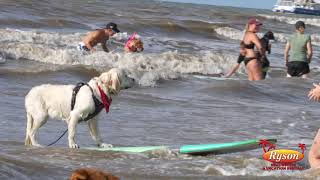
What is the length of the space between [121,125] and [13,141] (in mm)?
1915

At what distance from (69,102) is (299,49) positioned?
8.11 metres

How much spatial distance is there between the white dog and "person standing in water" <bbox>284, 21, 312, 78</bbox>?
299 inches

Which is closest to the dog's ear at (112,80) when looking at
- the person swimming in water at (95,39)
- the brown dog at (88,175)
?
the brown dog at (88,175)

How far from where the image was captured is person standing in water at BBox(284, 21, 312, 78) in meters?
14.8

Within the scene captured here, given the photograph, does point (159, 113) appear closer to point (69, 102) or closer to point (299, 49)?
point (69, 102)

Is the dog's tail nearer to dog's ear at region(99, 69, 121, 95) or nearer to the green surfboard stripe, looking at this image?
dog's ear at region(99, 69, 121, 95)

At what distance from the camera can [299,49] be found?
14.9 m

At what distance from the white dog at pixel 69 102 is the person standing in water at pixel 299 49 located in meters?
7.58

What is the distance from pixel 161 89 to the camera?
14.3 metres

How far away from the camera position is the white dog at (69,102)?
7.71 metres

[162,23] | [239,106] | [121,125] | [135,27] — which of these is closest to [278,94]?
[239,106]

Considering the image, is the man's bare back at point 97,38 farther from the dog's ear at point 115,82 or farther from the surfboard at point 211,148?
the surfboard at point 211,148

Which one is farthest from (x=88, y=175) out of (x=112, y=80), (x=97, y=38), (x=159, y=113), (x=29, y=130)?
(x=97, y=38)

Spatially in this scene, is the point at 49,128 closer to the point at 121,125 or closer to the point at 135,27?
the point at 121,125
